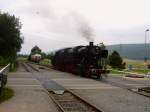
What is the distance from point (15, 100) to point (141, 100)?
584 centimetres

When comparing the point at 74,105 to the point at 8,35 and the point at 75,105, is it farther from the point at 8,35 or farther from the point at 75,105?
the point at 8,35

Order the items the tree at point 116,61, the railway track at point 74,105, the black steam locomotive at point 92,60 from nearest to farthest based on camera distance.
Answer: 1. the railway track at point 74,105
2. the black steam locomotive at point 92,60
3. the tree at point 116,61

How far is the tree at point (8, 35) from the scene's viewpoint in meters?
71.1

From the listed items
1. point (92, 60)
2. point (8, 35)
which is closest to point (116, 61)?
point (8, 35)

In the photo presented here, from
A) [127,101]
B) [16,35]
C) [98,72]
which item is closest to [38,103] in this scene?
[127,101]

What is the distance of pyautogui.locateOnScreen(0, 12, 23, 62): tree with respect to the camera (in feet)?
233

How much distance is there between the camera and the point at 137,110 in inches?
551

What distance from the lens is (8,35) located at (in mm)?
72000

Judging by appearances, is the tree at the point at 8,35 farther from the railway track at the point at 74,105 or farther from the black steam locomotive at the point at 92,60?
the railway track at the point at 74,105

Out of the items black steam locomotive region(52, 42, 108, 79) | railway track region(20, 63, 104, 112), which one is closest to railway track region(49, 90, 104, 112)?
railway track region(20, 63, 104, 112)

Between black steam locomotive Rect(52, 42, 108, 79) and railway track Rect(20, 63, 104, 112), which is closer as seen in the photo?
railway track Rect(20, 63, 104, 112)

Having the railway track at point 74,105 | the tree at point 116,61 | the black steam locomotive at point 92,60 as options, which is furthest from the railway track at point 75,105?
the tree at point 116,61

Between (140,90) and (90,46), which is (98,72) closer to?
(90,46)

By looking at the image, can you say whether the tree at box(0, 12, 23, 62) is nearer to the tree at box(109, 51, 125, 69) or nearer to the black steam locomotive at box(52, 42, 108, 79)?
the tree at box(109, 51, 125, 69)
